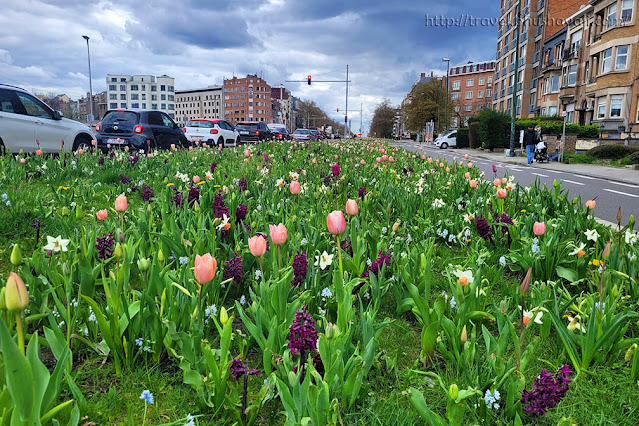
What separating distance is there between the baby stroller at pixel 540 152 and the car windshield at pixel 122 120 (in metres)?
16.4

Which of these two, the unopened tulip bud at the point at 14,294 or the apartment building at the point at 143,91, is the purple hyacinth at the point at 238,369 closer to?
the unopened tulip bud at the point at 14,294

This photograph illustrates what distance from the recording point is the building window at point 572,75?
38.4m

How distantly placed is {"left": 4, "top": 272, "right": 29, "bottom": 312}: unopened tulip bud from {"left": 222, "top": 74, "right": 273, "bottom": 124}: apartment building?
15477 centimetres

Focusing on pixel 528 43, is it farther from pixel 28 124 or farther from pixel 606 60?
pixel 28 124

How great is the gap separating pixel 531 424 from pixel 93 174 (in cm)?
654

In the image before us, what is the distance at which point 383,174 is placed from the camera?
7.08 metres

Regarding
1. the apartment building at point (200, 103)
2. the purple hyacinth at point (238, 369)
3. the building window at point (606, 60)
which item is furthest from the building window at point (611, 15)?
the apartment building at point (200, 103)

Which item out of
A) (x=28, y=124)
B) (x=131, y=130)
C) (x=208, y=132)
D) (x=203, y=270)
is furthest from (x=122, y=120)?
(x=203, y=270)

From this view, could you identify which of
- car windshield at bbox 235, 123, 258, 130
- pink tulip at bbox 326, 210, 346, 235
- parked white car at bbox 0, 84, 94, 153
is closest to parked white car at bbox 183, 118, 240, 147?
car windshield at bbox 235, 123, 258, 130

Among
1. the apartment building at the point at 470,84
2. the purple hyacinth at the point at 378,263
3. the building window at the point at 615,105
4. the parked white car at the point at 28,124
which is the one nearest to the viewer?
the purple hyacinth at the point at 378,263

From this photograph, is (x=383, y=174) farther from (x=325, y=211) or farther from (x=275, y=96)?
(x=275, y=96)

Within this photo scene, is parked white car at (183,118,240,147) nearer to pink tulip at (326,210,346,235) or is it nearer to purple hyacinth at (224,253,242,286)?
purple hyacinth at (224,253,242,286)

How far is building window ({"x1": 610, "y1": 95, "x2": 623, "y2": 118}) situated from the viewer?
3123 cm

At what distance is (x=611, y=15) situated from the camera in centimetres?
3241
